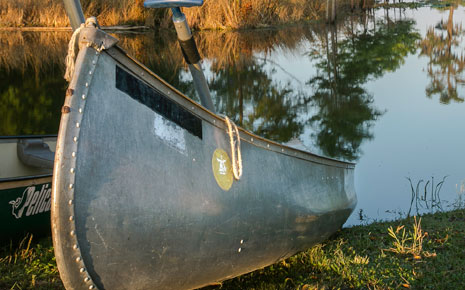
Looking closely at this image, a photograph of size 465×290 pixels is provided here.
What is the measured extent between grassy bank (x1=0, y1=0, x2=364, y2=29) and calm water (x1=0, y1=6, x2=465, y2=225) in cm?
101

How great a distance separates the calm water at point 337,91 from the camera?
9.98 m

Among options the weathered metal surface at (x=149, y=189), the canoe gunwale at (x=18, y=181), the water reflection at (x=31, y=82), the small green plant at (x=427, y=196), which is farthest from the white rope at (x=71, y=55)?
the water reflection at (x=31, y=82)

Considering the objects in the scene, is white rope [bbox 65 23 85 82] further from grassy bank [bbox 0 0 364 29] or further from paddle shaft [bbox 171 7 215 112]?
grassy bank [bbox 0 0 364 29]

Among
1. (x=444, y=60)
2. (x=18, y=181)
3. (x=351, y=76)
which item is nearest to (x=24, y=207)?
(x=18, y=181)

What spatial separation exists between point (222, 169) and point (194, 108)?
453 mm

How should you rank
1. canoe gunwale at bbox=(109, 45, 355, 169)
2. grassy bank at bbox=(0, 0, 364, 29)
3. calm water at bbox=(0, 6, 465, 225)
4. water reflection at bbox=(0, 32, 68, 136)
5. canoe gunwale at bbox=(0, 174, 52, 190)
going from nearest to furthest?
canoe gunwale at bbox=(109, 45, 355, 169), canoe gunwale at bbox=(0, 174, 52, 190), calm water at bbox=(0, 6, 465, 225), water reflection at bbox=(0, 32, 68, 136), grassy bank at bbox=(0, 0, 364, 29)

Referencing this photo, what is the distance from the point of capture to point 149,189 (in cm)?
324

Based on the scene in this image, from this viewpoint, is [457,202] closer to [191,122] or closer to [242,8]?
[191,122]

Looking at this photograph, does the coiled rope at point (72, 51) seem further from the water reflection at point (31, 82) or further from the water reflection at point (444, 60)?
the water reflection at point (444, 60)

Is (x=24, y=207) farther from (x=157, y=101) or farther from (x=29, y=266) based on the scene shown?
(x=157, y=101)

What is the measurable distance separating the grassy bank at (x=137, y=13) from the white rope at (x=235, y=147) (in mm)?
23189

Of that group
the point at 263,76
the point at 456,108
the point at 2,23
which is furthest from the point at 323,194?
the point at 2,23

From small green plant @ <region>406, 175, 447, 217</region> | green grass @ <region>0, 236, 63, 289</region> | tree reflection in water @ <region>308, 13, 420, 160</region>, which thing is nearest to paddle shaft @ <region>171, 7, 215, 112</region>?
green grass @ <region>0, 236, 63, 289</region>

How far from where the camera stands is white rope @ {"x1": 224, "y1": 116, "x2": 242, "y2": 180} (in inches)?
147
